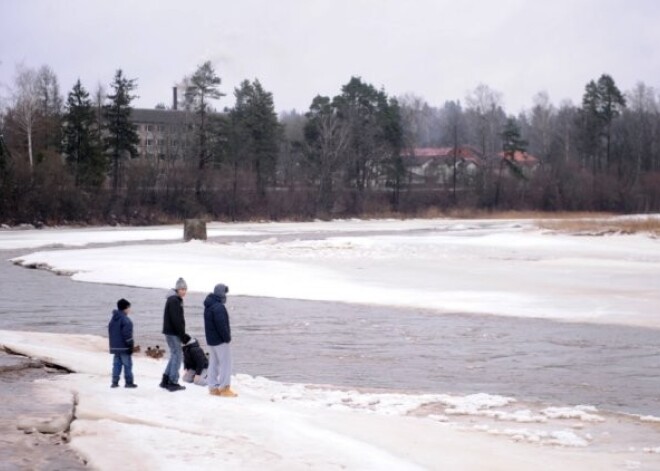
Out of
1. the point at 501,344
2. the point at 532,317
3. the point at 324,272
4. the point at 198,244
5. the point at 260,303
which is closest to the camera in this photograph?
the point at 501,344

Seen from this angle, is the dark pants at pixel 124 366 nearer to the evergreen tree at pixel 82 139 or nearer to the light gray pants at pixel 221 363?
the light gray pants at pixel 221 363

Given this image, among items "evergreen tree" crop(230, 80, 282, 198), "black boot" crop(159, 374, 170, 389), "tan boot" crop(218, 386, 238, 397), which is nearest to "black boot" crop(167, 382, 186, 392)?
"black boot" crop(159, 374, 170, 389)

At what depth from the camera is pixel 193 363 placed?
51.9 feet

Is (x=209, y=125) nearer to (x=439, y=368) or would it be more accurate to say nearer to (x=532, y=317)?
(x=532, y=317)

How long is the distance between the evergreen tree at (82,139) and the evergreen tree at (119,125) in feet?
6.59

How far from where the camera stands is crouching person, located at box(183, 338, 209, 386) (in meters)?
15.8

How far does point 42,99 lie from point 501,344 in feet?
324

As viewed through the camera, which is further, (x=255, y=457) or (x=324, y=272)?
(x=324, y=272)

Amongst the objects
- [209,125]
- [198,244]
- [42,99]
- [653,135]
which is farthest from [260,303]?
[653,135]

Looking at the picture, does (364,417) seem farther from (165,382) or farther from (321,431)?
(165,382)

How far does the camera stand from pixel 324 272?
125ft

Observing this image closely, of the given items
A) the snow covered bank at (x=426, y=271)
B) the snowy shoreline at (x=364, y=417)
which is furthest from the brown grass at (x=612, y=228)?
the snowy shoreline at (x=364, y=417)

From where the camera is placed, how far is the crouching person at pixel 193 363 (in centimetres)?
1577

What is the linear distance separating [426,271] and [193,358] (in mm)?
23883
